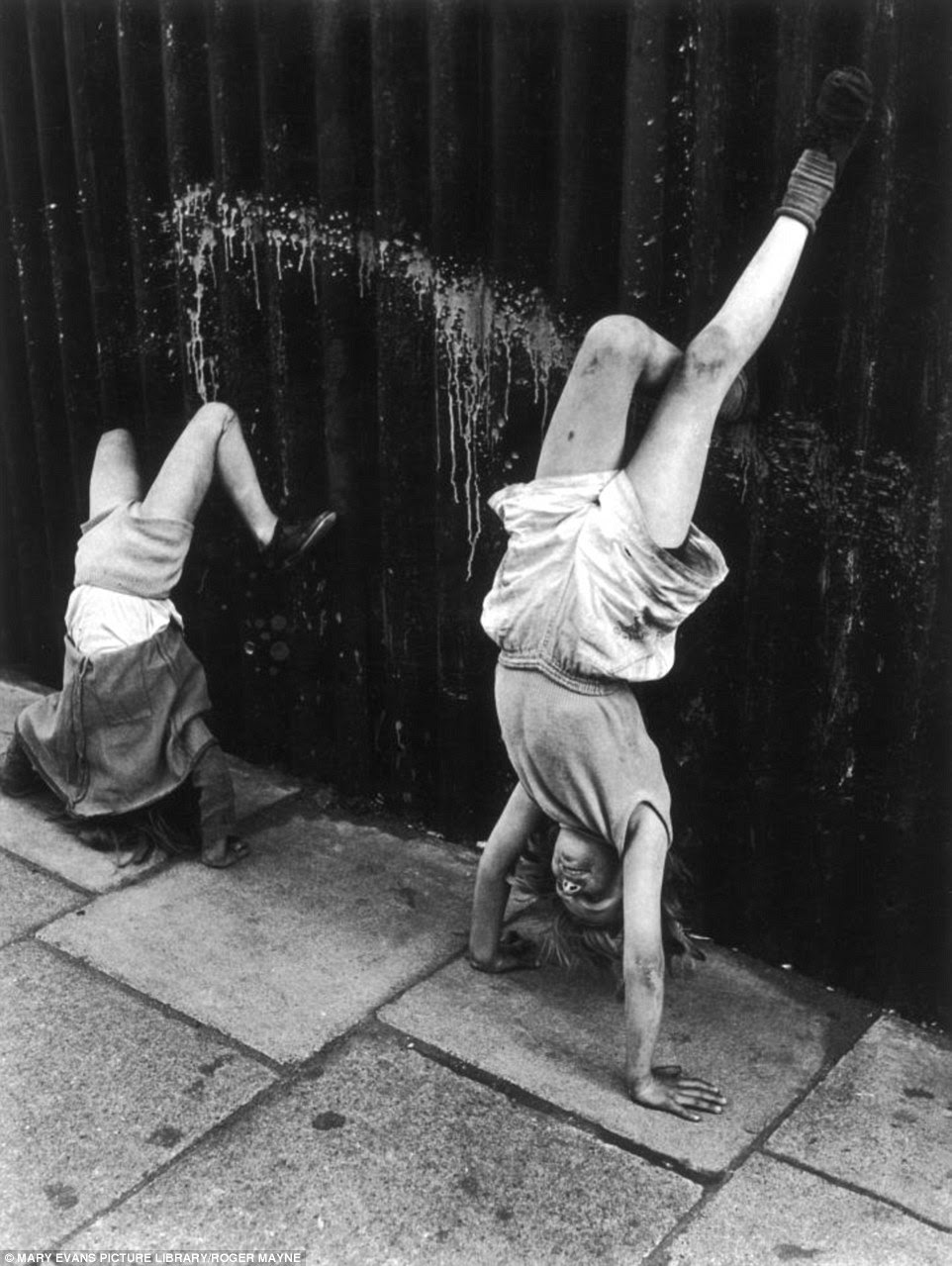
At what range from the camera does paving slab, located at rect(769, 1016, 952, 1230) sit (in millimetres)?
3168

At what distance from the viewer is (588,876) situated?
3.53m

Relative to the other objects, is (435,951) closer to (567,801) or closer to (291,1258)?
(567,801)

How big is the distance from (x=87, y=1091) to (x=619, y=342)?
2203 millimetres

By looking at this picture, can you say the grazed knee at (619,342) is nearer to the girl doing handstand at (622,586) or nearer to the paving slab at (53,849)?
the girl doing handstand at (622,586)

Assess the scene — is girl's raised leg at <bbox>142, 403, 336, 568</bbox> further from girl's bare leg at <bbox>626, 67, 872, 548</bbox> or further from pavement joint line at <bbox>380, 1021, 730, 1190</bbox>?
pavement joint line at <bbox>380, 1021, 730, 1190</bbox>

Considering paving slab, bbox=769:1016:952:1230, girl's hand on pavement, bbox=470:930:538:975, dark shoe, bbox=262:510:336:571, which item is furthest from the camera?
dark shoe, bbox=262:510:336:571

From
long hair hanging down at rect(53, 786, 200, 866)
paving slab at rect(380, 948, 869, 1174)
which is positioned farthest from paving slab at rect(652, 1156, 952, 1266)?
long hair hanging down at rect(53, 786, 200, 866)

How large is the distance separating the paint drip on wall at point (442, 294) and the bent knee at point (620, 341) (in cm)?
63

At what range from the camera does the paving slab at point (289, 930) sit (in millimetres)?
3803

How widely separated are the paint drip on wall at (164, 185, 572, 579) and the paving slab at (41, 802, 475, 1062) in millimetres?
1001

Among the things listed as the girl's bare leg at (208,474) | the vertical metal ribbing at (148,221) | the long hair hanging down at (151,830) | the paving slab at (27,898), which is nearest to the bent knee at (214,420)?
the girl's bare leg at (208,474)

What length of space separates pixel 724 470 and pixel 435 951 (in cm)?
158

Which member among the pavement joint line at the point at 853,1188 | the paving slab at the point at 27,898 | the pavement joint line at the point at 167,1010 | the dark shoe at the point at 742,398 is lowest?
the pavement joint line at the point at 853,1188

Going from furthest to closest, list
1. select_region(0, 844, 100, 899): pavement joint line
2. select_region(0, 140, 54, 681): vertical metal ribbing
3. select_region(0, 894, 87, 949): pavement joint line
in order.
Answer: select_region(0, 140, 54, 681): vertical metal ribbing < select_region(0, 844, 100, 899): pavement joint line < select_region(0, 894, 87, 949): pavement joint line
